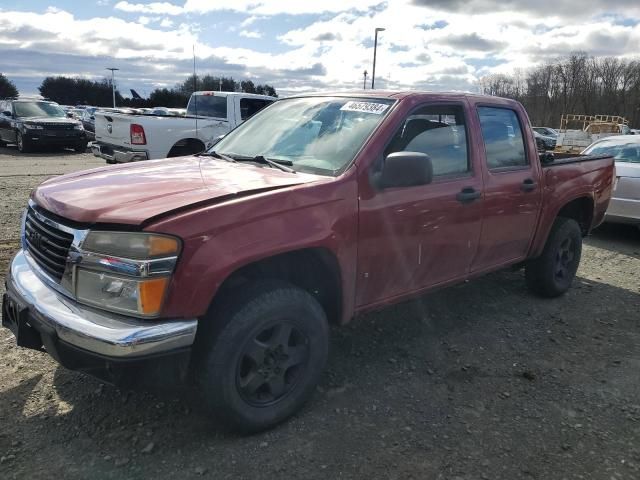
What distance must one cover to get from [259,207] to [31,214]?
1.44 m

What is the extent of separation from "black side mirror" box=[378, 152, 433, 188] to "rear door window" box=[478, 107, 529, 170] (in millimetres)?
1178

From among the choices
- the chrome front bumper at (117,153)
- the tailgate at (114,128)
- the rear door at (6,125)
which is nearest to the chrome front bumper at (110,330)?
the chrome front bumper at (117,153)

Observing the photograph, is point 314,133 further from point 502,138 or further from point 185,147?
point 185,147

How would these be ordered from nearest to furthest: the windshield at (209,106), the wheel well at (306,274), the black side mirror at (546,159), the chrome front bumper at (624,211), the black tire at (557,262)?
1. the wheel well at (306,274)
2. the black side mirror at (546,159)
3. the black tire at (557,262)
4. the chrome front bumper at (624,211)
5. the windshield at (209,106)

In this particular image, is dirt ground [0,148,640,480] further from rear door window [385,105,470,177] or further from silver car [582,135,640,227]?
silver car [582,135,640,227]

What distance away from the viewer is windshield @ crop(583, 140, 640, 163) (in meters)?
7.84

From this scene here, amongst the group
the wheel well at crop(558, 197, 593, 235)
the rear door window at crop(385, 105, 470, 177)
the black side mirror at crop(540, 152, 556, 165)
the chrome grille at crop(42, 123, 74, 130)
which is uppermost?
the rear door window at crop(385, 105, 470, 177)

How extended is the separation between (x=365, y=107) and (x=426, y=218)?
841 mm

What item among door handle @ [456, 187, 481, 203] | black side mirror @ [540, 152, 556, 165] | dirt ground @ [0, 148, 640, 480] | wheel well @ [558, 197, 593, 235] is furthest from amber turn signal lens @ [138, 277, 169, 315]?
wheel well @ [558, 197, 593, 235]

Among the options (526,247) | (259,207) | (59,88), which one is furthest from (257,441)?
(59,88)

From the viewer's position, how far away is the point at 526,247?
4.64m

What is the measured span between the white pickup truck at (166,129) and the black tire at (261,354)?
6230mm

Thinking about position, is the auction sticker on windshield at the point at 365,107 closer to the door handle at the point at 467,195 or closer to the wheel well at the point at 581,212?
the door handle at the point at 467,195

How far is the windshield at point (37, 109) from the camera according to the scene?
61.3ft
